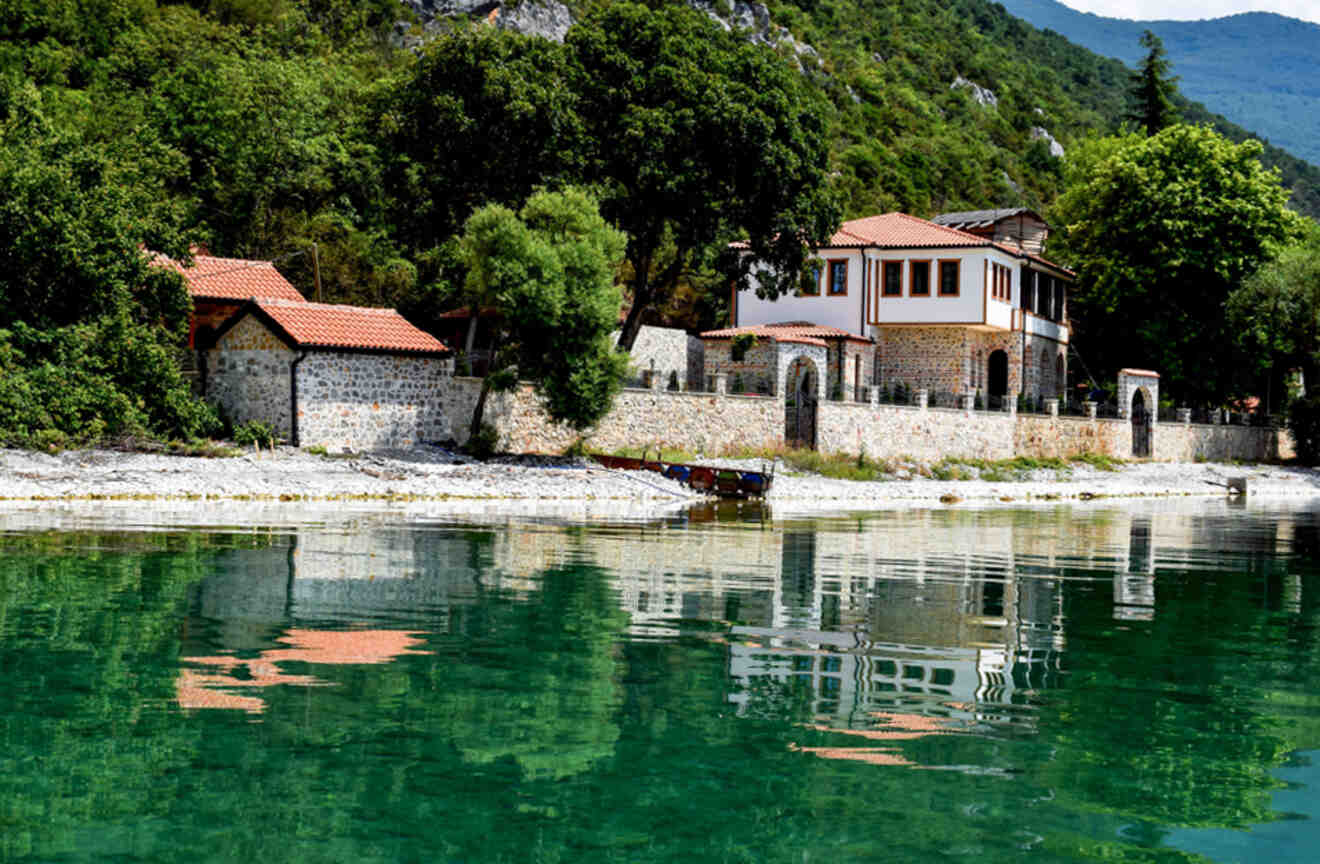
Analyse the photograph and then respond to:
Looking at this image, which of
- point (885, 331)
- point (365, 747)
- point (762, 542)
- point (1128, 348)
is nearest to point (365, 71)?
point (885, 331)

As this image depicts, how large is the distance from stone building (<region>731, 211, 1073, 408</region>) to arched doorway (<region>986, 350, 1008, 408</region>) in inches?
42.5

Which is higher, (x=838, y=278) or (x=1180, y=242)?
(x=1180, y=242)

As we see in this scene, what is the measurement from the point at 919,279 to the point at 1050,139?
6083 centimetres

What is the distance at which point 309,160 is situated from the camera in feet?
145

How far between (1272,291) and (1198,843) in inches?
1812

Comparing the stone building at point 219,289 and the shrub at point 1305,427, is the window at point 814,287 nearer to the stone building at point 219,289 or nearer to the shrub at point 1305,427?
the stone building at point 219,289

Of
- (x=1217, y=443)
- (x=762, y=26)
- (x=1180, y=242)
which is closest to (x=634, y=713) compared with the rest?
(x=1180, y=242)

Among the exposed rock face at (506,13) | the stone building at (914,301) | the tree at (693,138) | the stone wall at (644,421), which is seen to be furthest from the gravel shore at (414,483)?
the exposed rock face at (506,13)

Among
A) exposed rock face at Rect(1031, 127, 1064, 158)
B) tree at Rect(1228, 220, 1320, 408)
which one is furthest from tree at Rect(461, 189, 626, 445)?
exposed rock face at Rect(1031, 127, 1064, 158)

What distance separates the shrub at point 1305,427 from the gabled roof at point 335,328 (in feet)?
116

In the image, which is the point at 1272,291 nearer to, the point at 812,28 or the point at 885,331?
the point at 885,331

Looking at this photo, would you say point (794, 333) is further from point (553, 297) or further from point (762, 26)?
point (762, 26)

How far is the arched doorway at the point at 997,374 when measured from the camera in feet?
167

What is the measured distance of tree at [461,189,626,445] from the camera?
30.2 metres
